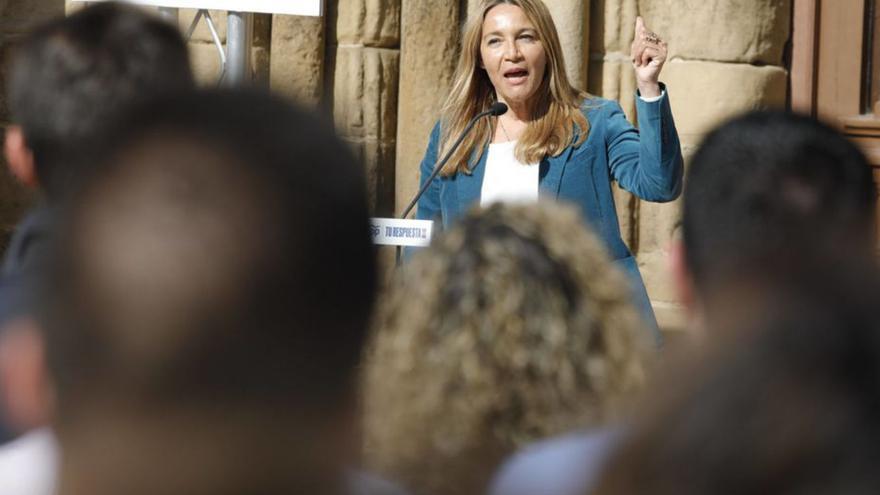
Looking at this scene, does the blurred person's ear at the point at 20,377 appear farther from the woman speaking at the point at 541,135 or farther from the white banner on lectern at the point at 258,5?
the white banner on lectern at the point at 258,5

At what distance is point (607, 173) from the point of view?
3498 mm

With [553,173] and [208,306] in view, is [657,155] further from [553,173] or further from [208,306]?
[208,306]

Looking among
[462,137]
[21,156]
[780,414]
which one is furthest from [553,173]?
[780,414]

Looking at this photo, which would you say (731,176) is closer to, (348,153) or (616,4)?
(348,153)

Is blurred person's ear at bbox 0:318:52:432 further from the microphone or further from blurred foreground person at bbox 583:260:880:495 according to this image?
the microphone

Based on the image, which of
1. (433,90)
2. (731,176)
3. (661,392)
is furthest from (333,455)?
→ (433,90)

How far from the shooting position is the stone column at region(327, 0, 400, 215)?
5.62 meters

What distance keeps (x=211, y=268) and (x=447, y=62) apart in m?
4.76

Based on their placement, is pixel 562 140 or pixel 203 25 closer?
pixel 562 140

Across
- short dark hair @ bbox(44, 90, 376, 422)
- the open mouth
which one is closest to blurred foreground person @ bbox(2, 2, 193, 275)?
short dark hair @ bbox(44, 90, 376, 422)

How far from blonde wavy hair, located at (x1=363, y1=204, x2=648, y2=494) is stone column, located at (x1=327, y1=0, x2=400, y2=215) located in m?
4.08

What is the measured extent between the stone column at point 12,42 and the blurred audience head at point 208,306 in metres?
4.92

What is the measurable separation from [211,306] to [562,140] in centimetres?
267

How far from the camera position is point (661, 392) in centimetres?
73
